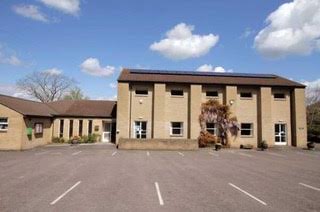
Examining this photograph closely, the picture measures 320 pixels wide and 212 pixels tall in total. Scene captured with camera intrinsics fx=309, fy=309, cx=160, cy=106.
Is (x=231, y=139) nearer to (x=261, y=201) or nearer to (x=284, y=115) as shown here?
(x=284, y=115)

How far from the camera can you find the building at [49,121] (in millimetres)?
25594

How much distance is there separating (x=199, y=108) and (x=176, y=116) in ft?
8.14

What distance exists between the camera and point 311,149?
1186 inches

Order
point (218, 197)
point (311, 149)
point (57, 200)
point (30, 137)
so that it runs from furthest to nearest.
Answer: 1. point (311, 149)
2. point (30, 137)
3. point (218, 197)
4. point (57, 200)

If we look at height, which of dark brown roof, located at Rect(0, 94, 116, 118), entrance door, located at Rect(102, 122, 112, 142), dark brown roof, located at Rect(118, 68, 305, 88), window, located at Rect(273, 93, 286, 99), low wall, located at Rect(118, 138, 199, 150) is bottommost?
low wall, located at Rect(118, 138, 199, 150)

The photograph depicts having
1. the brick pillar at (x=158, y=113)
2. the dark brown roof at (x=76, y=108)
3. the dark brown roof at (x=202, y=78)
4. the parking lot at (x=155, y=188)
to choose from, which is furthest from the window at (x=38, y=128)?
the parking lot at (x=155, y=188)

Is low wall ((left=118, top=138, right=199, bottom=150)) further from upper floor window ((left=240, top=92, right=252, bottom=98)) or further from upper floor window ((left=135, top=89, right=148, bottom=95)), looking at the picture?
upper floor window ((left=240, top=92, right=252, bottom=98))

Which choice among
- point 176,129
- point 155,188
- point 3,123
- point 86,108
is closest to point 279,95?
point 176,129

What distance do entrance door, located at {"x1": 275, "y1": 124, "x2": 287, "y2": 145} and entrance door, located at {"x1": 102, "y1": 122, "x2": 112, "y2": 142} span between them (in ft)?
58.5

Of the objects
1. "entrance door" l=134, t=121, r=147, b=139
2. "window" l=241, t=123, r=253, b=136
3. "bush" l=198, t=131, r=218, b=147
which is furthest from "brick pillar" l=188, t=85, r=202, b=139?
"window" l=241, t=123, r=253, b=136

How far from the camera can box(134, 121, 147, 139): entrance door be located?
103 ft

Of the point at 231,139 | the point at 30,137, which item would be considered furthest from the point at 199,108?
the point at 30,137

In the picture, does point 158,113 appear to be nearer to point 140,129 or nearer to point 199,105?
point 140,129

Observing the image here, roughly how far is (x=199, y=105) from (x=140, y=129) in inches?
255
